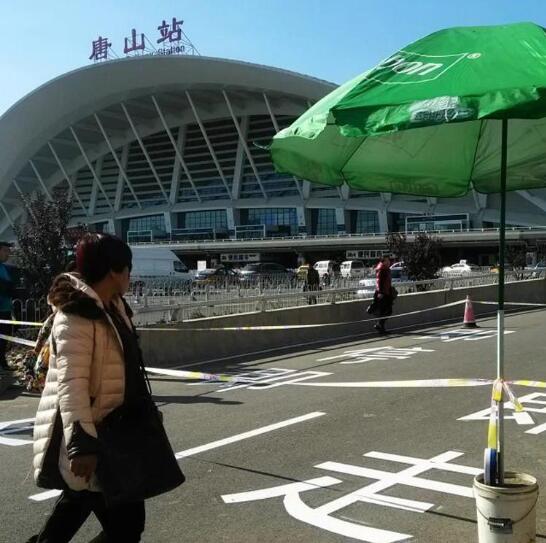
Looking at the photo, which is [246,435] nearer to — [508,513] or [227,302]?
[508,513]

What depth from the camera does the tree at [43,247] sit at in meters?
13.8

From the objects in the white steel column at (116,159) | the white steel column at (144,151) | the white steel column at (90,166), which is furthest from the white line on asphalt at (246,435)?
the white steel column at (90,166)

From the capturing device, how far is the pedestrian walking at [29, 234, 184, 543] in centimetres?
279

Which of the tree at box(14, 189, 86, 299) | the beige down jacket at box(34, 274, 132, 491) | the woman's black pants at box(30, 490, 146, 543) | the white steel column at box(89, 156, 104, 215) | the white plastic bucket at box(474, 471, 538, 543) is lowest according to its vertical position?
the white plastic bucket at box(474, 471, 538, 543)

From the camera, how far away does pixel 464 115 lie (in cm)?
299

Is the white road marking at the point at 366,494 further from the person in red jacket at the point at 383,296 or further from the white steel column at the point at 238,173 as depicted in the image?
the white steel column at the point at 238,173

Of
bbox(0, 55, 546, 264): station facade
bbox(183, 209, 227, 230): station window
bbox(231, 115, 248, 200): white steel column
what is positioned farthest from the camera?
bbox(183, 209, 227, 230): station window

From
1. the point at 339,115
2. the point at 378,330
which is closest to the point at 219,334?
the point at 378,330

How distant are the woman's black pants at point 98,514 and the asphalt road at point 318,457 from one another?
1.15 metres

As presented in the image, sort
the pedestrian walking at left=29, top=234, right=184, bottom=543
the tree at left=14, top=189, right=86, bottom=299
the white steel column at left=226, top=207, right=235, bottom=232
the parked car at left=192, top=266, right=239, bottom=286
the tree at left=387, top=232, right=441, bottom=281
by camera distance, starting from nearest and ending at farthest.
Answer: the pedestrian walking at left=29, top=234, right=184, bottom=543
the tree at left=14, top=189, right=86, bottom=299
the parked car at left=192, top=266, right=239, bottom=286
the tree at left=387, top=232, right=441, bottom=281
the white steel column at left=226, top=207, right=235, bottom=232

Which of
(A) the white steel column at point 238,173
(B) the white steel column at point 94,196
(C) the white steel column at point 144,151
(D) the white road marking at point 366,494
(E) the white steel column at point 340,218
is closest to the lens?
(D) the white road marking at point 366,494

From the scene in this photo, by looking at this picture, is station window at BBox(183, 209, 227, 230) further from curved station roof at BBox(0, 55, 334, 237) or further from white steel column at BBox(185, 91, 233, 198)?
white steel column at BBox(185, 91, 233, 198)

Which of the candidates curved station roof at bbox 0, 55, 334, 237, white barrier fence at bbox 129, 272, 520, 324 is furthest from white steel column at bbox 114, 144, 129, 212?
white barrier fence at bbox 129, 272, 520, 324

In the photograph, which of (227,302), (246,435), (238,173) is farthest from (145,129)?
(246,435)
